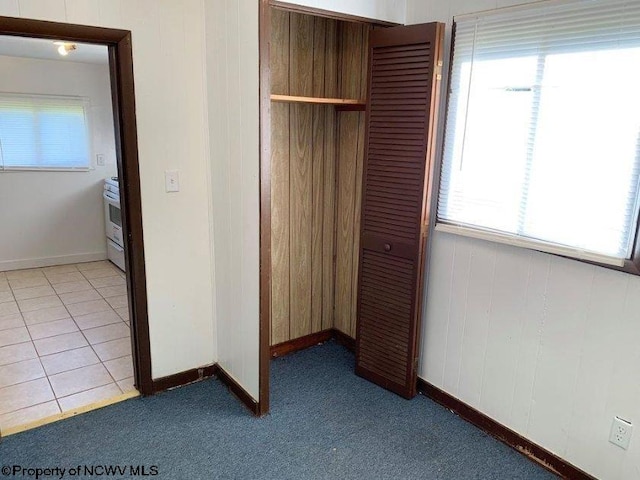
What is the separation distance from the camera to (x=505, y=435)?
2277 mm

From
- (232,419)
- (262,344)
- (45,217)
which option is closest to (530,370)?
(262,344)

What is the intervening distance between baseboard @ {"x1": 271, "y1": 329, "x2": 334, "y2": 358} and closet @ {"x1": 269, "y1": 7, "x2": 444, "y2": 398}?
2 centimetres

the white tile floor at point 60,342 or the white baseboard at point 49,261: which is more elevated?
the white baseboard at point 49,261

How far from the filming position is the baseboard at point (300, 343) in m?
3.11

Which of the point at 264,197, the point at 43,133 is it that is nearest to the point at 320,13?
the point at 264,197

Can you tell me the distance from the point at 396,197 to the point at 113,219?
3688 mm

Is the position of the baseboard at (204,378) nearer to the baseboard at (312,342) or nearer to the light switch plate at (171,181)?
the baseboard at (312,342)

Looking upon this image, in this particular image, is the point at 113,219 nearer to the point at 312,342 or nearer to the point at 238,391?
the point at 312,342

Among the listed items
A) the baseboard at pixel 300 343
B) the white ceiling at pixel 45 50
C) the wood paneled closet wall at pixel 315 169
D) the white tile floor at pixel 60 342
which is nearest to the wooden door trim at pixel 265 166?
the wood paneled closet wall at pixel 315 169

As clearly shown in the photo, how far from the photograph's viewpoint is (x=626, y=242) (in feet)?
5.71

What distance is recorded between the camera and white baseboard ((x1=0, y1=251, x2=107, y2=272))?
16.1 ft

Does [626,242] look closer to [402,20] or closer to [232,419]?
[402,20]

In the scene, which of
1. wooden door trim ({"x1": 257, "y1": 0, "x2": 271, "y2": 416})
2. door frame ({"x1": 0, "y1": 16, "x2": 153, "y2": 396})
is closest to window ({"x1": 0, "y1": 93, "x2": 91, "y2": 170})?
door frame ({"x1": 0, "y1": 16, "x2": 153, "y2": 396})

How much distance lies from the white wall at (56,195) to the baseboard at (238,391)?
10.8ft
